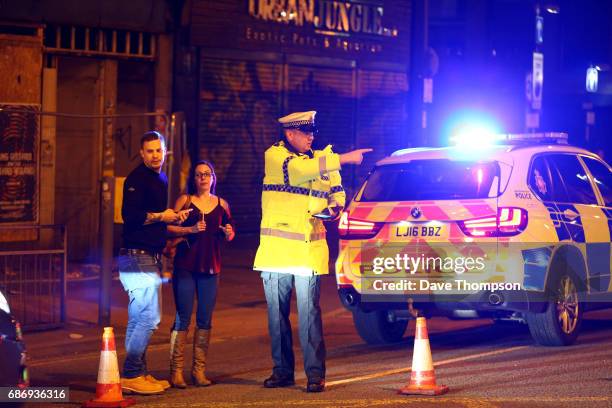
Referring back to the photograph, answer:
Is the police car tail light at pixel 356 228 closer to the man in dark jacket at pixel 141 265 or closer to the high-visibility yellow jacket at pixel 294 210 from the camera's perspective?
the high-visibility yellow jacket at pixel 294 210

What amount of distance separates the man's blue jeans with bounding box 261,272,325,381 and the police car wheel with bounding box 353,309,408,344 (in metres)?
2.08

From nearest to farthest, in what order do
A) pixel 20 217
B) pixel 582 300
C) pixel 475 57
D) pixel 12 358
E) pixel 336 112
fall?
pixel 12 358 < pixel 582 300 < pixel 20 217 < pixel 336 112 < pixel 475 57

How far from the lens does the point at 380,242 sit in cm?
1051

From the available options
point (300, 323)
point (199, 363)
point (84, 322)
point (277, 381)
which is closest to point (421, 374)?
point (300, 323)

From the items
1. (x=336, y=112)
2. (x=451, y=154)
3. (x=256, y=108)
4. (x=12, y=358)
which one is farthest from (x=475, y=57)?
(x=12, y=358)

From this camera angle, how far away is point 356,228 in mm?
10648

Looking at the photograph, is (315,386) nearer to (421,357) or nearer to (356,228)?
(421,357)

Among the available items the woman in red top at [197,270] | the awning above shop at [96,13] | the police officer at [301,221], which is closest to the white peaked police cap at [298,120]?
the police officer at [301,221]

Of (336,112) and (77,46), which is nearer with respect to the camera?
(77,46)

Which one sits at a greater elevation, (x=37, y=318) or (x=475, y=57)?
(x=475, y=57)

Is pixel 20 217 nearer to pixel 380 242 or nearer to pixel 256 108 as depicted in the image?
pixel 256 108

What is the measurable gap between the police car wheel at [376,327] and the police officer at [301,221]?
87.2 inches

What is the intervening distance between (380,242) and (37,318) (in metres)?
3.70

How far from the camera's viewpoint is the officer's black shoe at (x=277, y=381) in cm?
906
